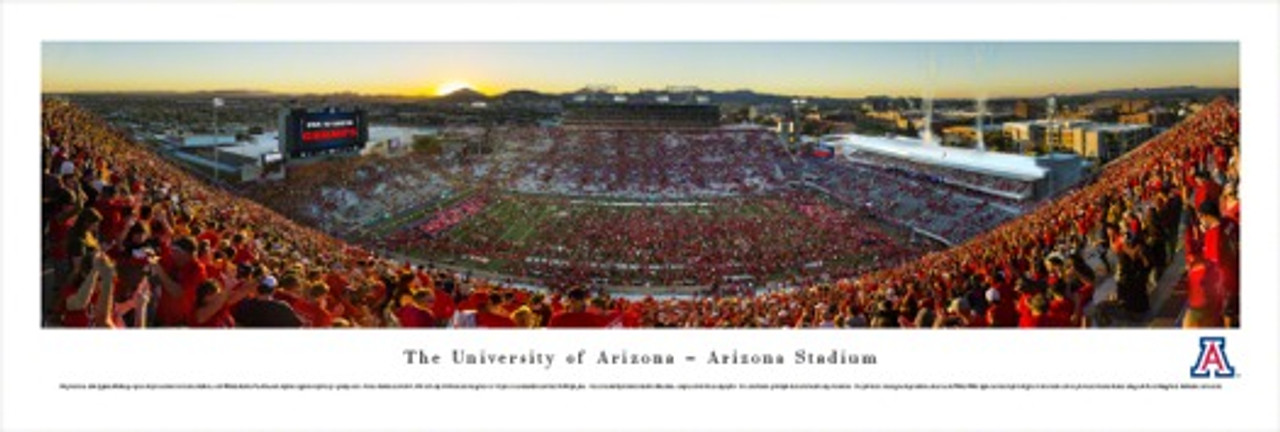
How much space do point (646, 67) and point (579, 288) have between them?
2160mm

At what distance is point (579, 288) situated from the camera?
6.15 m

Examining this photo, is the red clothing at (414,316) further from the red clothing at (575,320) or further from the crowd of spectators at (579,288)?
the red clothing at (575,320)

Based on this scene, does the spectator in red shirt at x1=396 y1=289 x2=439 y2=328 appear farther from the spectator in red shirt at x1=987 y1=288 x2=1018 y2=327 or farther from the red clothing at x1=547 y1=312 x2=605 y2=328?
the spectator in red shirt at x1=987 y1=288 x2=1018 y2=327

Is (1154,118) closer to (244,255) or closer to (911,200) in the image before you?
(911,200)

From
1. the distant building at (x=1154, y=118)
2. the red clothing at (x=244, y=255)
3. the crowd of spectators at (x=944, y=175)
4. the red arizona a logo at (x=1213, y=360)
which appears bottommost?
the red arizona a logo at (x=1213, y=360)

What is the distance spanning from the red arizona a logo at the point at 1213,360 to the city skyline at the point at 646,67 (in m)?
1.74

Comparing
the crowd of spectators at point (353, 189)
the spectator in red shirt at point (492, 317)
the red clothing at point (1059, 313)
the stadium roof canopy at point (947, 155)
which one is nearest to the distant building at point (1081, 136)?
the stadium roof canopy at point (947, 155)

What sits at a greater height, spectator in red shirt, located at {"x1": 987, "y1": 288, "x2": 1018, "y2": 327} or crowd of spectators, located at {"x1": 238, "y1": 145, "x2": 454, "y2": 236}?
crowd of spectators, located at {"x1": 238, "y1": 145, "x2": 454, "y2": 236}

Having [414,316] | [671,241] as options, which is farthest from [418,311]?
[671,241]

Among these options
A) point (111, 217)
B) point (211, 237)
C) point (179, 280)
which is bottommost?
point (179, 280)

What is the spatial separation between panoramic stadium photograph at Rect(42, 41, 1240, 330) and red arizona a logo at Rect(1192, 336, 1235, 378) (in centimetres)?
12

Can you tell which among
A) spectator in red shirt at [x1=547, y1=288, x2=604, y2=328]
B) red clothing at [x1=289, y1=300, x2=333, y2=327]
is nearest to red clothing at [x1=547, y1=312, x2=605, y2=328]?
Answer: spectator in red shirt at [x1=547, y1=288, x2=604, y2=328]

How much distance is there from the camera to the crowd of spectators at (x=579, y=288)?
16.4 ft

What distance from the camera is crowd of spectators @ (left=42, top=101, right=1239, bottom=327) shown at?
5012 mm
